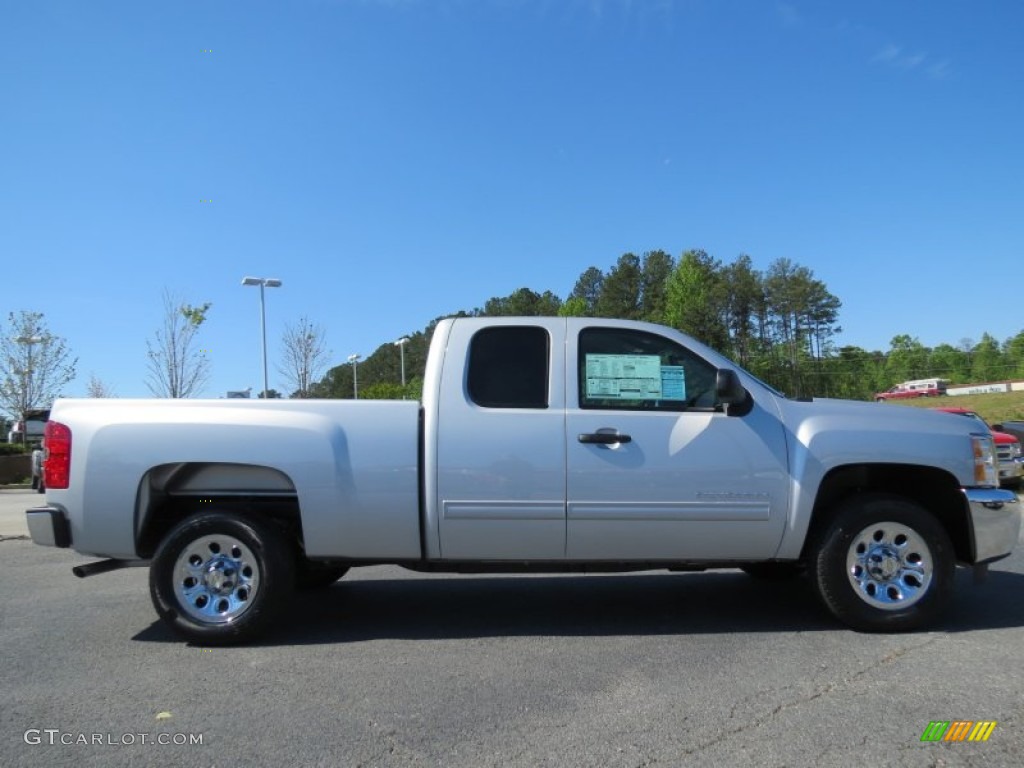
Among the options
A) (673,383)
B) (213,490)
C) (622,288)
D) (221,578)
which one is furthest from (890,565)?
(622,288)

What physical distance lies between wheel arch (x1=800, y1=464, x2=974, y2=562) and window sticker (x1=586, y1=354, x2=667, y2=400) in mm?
1246

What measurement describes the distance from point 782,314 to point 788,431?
50224 mm

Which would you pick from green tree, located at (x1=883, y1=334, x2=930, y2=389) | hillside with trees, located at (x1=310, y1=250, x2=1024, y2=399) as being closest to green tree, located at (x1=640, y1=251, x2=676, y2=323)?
hillside with trees, located at (x1=310, y1=250, x2=1024, y2=399)

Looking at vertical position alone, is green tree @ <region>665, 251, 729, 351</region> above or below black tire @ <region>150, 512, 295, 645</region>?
above

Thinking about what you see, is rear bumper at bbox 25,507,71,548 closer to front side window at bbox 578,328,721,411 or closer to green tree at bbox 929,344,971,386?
front side window at bbox 578,328,721,411

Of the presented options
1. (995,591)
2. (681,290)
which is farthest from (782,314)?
(995,591)

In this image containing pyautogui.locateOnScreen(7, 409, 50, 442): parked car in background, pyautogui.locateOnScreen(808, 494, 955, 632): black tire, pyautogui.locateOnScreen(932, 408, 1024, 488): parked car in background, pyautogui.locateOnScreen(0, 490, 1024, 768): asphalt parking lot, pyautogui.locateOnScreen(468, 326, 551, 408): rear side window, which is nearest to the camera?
pyautogui.locateOnScreen(0, 490, 1024, 768): asphalt parking lot

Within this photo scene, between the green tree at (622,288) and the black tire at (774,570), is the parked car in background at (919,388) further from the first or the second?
the black tire at (774,570)

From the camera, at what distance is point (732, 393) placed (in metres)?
4.64

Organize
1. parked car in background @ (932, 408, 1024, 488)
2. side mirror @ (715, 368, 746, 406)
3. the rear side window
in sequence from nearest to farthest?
side mirror @ (715, 368, 746, 406) → the rear side window → parked car in background @ (932, 408, 1024, 488)

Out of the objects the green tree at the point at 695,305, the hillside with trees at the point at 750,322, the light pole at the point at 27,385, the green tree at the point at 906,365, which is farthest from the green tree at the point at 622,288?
the light pole at the point at 27,385

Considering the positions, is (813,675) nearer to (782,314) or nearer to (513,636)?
(513,636)

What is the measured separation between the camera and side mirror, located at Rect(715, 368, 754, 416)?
15.1ft

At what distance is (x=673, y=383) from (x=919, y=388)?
63.5 metres
